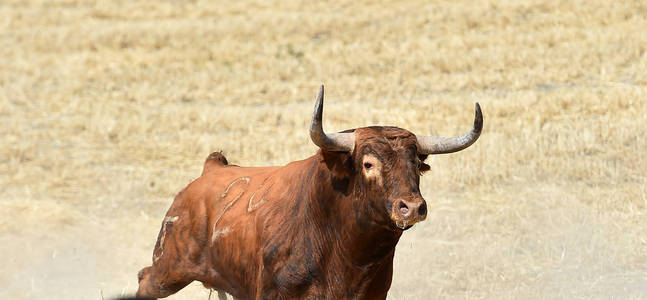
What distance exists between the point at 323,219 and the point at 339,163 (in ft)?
1.69

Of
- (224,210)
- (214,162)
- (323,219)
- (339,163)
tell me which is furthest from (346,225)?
(214,162)

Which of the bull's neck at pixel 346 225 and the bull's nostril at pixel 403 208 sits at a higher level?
the bull's nostril at pixel 403 208

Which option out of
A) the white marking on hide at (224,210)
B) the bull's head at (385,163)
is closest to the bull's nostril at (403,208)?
the bull's head at (385,163)

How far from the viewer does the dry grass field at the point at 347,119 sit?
13.7 m

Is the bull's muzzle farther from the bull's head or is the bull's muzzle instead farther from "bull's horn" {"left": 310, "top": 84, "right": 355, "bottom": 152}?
"bull's horn" {"left": 310, "top": 84, "right": 355, "bottom": 152}

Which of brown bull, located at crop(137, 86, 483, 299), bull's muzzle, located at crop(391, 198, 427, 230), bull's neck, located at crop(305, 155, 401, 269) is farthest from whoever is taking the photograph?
bull's neck, located at crop(305, 155, 401, 269)

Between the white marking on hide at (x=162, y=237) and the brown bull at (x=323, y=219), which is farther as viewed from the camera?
the white marking on hide at (x=162, y=237)

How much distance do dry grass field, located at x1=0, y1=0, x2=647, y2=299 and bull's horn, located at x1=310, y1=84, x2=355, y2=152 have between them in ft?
19.1

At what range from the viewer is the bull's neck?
708 cm

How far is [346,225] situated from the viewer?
23.7ft

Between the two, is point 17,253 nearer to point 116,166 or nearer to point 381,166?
point 116,166

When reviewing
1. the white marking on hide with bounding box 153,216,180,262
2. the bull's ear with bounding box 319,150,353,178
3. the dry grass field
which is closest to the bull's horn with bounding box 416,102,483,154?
the bull's ear with bounding box 319,150,353,178

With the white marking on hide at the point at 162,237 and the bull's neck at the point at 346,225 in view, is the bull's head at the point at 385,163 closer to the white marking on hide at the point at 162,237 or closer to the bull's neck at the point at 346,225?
the bull's neck at the point at 346,225

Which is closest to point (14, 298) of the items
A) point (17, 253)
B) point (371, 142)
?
point (17, 253)
